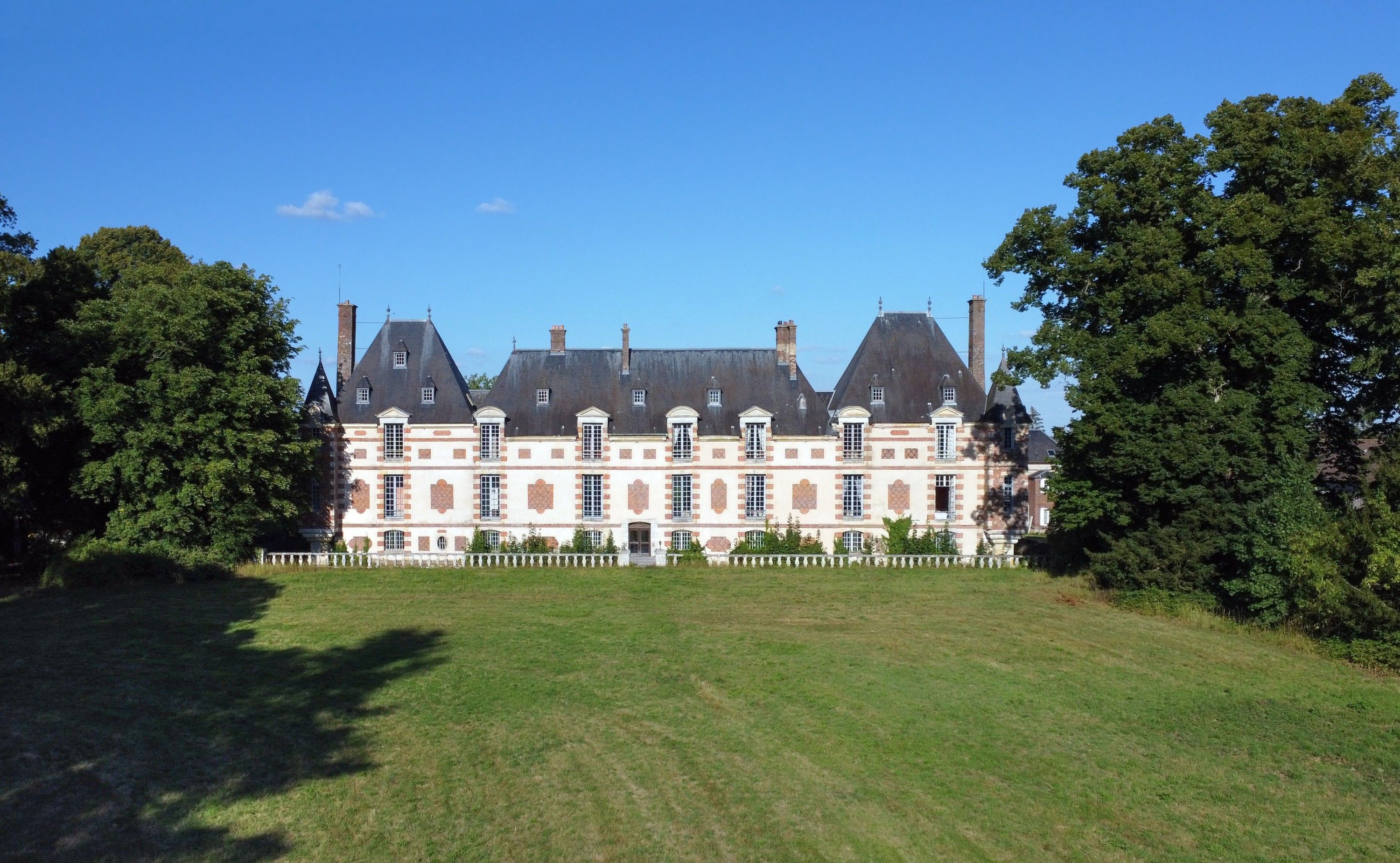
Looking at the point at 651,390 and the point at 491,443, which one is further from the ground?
the point at 651,390

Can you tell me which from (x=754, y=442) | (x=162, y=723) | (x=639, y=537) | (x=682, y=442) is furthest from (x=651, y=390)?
(x=162, y=723)

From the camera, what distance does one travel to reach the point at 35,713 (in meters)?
15.5

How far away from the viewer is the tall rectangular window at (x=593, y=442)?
37.6 metres

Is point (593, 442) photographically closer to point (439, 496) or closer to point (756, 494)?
point (439, 496)

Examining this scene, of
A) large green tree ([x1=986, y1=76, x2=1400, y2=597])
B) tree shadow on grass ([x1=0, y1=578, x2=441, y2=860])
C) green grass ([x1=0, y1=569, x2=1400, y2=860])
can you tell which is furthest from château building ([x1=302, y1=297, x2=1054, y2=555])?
tree shadow on grass ([x1=0, y1=578, x2=441, y2=860])

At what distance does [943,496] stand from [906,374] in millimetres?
4418

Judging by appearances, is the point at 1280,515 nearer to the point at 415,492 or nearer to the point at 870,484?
the point at 870,484

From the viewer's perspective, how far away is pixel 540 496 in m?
37.6

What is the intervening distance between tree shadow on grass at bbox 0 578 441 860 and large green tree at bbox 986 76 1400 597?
1685 cm

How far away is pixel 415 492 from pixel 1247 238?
87.2ft

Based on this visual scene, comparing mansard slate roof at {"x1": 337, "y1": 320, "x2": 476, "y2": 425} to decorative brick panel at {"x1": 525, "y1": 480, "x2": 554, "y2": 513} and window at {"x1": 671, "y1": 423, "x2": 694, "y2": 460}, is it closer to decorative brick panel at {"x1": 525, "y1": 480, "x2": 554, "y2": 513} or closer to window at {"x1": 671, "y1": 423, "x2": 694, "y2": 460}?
decorative brick panel at {"x1": 525, "y1": 480, "x2": 554, "y2": 513}

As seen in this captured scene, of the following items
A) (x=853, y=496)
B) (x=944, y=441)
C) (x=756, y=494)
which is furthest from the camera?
(x=756, y=494)

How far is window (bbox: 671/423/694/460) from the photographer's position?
123 feet

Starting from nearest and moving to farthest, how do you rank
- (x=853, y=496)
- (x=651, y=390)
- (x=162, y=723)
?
1. (x=162, y=723)
2. (x=853, y=496)
3. (x=651, y=390)
